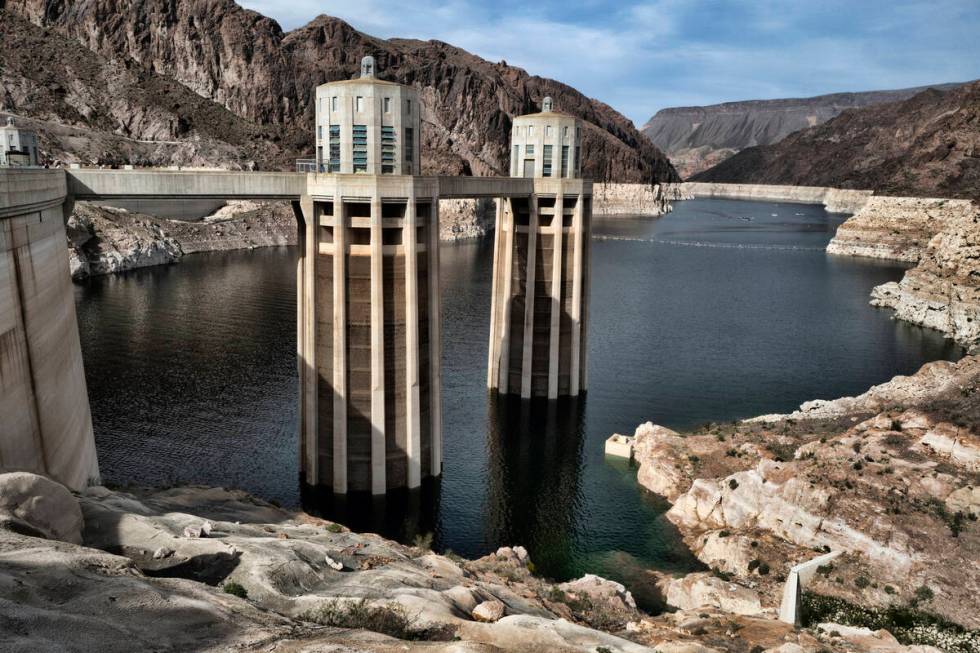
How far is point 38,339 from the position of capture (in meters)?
26.5

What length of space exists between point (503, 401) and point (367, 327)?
792 inches

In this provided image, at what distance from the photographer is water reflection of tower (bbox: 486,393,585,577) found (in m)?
37.0

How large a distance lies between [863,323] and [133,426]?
80760mm

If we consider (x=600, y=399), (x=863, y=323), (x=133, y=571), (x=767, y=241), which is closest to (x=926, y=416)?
(x=600, y=399)

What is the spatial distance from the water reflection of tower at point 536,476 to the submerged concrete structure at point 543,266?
8.03 ft

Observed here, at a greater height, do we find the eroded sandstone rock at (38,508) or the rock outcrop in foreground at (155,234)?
the rock outcrop in foreground at (155,234)

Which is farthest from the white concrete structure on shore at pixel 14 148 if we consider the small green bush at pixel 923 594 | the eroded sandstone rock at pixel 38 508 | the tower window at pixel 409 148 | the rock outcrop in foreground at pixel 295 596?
the small green bush at pixel 923 594

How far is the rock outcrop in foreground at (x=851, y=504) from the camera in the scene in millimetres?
29797

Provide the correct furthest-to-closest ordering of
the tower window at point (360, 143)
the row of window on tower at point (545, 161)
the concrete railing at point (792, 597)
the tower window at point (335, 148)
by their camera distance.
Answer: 1. the row of window on tower at point (545, 161)
2. the tower window at point (335, 148)
3. the tower window at point (360, 143)
4. the concrete railing at point (792, 597)

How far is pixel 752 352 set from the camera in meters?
73.0

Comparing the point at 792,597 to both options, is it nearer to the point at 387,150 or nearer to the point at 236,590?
the point at 236,590

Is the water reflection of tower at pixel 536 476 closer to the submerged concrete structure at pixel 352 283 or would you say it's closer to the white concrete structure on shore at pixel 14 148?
the submerged concrete structure at pixel 352 283

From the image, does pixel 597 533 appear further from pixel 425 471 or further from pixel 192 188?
pixel 192 188

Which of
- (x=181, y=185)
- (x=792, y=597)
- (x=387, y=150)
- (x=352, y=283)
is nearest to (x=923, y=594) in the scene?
(x=792, y=597)
